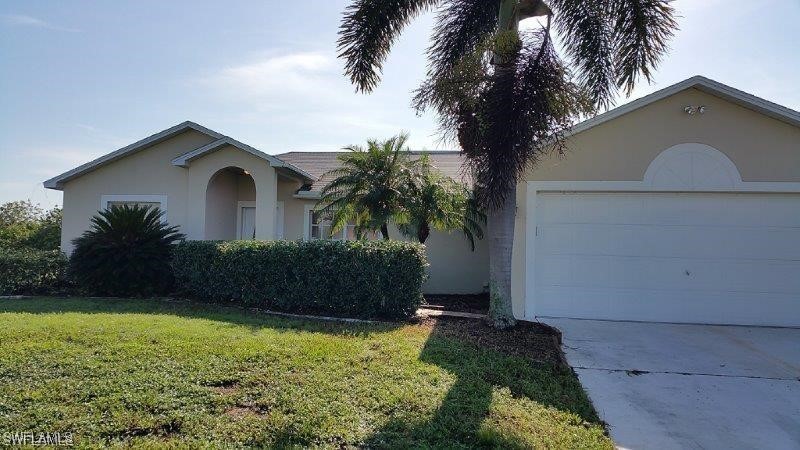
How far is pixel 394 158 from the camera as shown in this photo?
35.4 feet

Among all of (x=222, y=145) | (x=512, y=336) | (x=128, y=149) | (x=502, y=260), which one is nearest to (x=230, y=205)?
(x=222, y=145)

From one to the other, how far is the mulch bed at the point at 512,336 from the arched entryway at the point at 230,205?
7.53 metres

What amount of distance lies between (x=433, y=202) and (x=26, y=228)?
18.7 metres

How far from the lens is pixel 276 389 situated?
184 inches

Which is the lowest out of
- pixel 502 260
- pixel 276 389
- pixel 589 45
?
pixel 276 389

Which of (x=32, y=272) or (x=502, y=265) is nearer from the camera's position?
(x=502, y=265)

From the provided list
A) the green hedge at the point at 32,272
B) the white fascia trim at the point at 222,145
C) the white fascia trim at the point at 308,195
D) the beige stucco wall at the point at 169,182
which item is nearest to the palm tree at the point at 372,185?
the white fascia trim at the point at 222,145

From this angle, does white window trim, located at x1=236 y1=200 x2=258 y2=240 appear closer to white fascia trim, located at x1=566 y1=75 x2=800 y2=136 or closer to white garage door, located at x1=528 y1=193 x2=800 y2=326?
white garage door, located at x1=528 y1=193 x2=800 y2=326

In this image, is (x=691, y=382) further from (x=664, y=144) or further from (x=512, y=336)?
(x=664, y=144)

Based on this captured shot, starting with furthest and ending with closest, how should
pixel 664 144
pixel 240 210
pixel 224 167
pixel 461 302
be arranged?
1. pixel 240 210
2. pixel 224 167
3. pixel 461 302
4. pixel 664 144

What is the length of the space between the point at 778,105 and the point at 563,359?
6.55 m

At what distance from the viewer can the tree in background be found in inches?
690

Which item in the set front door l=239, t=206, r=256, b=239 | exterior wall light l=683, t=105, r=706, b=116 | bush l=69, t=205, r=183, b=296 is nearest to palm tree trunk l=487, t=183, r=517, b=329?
exterior wall light l=683, t=105, r=706, b=116

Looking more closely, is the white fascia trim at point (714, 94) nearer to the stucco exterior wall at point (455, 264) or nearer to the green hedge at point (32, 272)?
the stucco exterior wall at point (455, 264)
